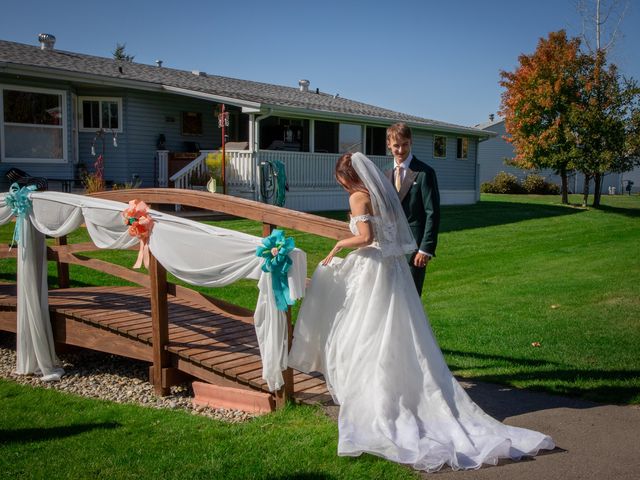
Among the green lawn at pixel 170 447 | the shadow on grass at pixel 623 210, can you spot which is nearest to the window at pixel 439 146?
the shadow on grass at pixel 623 210

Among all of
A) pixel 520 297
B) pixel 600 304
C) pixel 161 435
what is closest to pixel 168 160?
pixel 520 297

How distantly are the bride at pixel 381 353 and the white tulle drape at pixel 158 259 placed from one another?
0.20 metres

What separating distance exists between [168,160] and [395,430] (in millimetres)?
15157

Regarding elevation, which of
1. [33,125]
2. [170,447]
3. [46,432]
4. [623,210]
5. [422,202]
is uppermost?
[33,125]

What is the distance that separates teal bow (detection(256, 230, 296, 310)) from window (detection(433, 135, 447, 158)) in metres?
22.9

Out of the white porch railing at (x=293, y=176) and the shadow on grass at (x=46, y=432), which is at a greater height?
the white porch railing at (x=293, y=176)

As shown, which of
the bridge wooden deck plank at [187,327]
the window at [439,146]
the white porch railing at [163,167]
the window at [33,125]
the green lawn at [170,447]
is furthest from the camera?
the window at [439,146]

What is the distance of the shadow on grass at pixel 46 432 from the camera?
16.1 ft

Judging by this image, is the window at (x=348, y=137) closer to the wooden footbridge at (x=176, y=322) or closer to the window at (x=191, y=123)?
the window at (x=191, y=123)

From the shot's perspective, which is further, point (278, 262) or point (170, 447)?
point (278, 262)

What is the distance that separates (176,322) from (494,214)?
1691cm

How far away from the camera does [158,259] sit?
5707 mm

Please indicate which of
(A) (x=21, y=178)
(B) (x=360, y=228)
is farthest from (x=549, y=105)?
(B) (x=360, y=228)

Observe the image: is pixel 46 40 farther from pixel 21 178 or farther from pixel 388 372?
pixel 388 372
